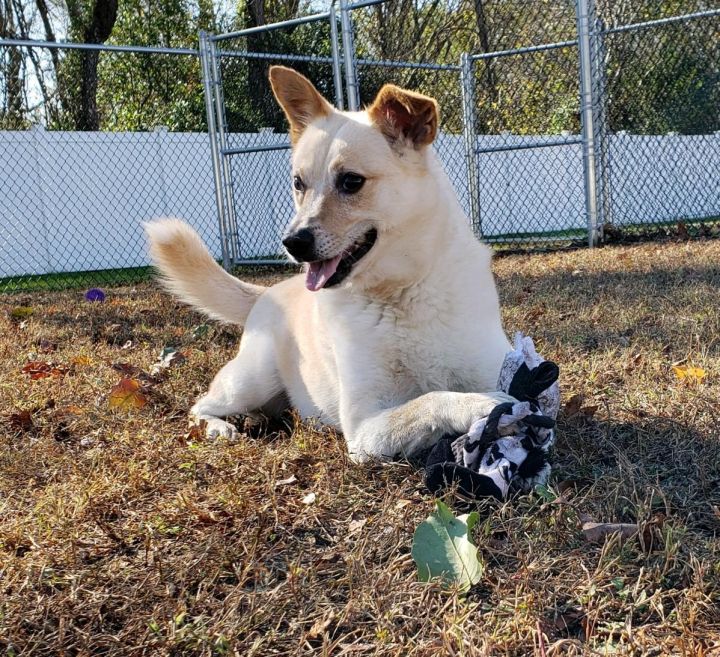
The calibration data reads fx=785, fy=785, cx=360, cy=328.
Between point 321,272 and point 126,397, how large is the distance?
44.4 inches

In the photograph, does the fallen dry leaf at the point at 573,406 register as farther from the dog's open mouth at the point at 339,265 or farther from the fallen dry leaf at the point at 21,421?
the fallen dry leaf at the point at 21,421

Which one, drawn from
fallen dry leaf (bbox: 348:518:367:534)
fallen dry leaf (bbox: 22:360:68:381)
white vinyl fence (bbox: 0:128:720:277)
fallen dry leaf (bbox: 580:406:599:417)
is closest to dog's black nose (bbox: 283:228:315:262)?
fallen dry leaf (bbox: 348:518:367:534)

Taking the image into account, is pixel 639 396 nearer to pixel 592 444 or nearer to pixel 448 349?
pixel 592 444

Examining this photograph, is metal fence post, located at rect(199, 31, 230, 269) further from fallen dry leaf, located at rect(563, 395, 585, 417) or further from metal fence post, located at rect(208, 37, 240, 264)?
fallen dry leaf, located at rect(563, 395, 585, 417)

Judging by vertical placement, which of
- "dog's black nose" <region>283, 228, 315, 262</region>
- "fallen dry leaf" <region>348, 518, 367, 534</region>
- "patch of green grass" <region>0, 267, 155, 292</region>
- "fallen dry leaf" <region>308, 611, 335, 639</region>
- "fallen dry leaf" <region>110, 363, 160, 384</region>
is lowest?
"patch of green grass" <region>0, 267, 155, 292</region>

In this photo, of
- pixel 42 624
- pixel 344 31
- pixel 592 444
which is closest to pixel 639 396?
pixel 592 444

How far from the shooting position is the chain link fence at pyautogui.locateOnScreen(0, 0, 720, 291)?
818 cm

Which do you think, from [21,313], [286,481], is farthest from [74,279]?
[286,481]

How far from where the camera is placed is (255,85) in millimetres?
10797

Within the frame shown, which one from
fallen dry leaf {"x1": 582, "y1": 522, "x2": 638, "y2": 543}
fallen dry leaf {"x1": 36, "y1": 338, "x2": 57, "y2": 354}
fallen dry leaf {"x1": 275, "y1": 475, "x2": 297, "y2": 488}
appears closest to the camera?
fallen dry leaf {"x1": 582, "y1": 522, "x2": 638, "y2": 543}

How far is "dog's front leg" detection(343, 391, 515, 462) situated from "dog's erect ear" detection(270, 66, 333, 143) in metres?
1.15

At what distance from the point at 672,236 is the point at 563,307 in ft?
13.5

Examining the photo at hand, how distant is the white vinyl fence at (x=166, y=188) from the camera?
30.5 ft

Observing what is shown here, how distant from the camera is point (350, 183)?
2.53 meters
